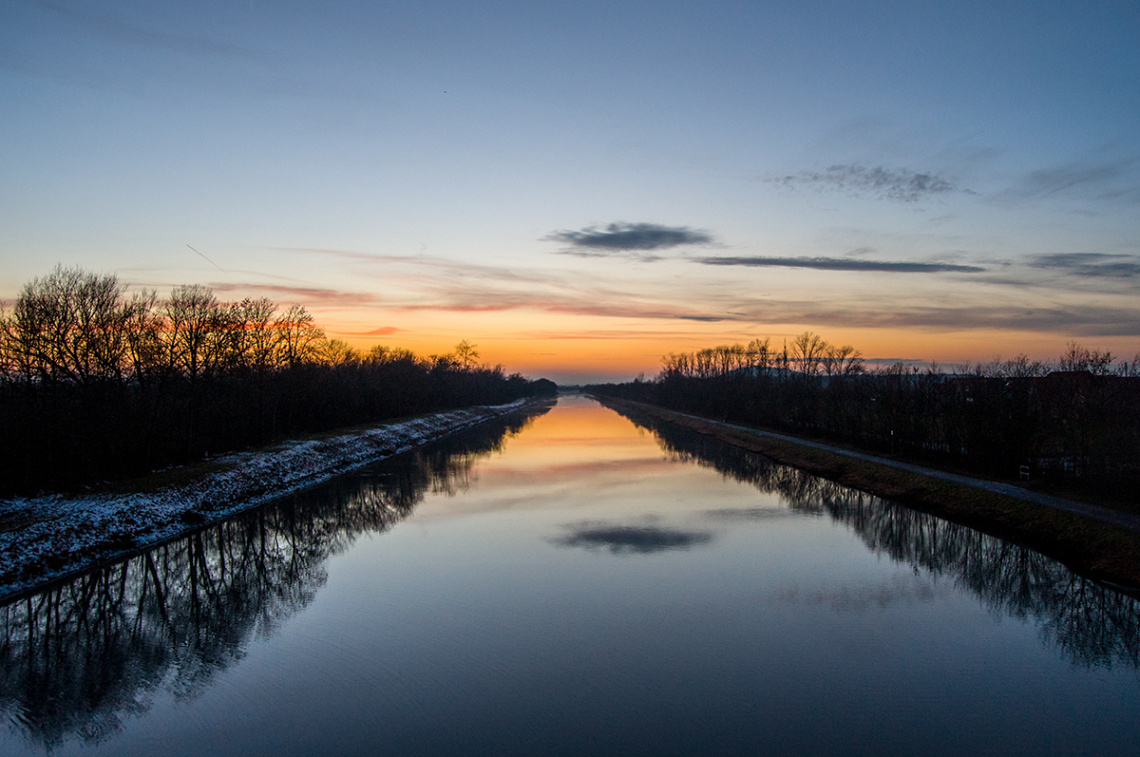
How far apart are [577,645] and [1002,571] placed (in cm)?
1037

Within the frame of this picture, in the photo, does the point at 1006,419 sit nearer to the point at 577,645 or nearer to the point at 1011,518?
the point at 1011,518

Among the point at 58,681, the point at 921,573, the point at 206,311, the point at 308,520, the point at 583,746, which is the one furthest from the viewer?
the point at 206,311

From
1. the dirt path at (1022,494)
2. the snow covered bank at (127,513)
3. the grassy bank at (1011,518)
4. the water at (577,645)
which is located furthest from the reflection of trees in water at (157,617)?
the dirt path at (1022,494)

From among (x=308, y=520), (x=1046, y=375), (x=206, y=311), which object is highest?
(x=206, y=311)

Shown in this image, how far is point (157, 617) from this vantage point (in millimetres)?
11766

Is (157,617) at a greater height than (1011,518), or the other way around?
(1011,518)

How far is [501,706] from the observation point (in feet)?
26.7

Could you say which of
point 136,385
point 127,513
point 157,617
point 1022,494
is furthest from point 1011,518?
point 136,385

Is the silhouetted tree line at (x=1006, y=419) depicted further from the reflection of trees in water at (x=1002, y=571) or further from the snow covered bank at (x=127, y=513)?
the snow covered bank at (x=127, y=513)

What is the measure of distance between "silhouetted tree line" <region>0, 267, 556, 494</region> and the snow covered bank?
1614 mm

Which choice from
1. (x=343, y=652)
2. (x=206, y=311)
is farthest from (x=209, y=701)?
(x=206, y=311)

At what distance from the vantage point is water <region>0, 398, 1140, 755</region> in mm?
7555

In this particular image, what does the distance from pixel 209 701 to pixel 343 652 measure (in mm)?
1988

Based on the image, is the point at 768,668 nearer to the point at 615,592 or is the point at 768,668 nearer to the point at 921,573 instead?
the point at 615,592
